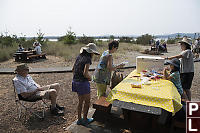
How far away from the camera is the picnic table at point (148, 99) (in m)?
2.20

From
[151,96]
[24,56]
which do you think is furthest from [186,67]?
[24,56]

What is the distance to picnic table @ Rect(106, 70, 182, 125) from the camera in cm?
220

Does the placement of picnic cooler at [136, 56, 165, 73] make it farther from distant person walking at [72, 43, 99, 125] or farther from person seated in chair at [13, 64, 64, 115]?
person seated in chair at [13, 64, 64, 115]

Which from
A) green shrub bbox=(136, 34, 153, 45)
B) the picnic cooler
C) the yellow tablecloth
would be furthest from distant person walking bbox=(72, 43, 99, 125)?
green shrub bbox=(136, 34, 153, 45)

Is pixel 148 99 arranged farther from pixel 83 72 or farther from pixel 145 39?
pixel 145 39

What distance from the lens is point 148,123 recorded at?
2764 millimetres

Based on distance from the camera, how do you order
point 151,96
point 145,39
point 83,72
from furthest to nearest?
1. point 145,39
2. point 83,72
3. point 151,96

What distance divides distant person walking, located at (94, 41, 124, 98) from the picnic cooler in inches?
30.7

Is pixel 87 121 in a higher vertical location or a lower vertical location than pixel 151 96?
lower

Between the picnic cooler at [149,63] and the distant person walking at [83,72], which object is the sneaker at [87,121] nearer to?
the distant person walking at [83,72]

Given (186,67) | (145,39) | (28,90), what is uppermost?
(145,39)

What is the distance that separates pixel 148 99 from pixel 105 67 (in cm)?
120

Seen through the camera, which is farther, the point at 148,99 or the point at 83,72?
the point at 83,72

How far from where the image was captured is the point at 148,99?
2.31m
